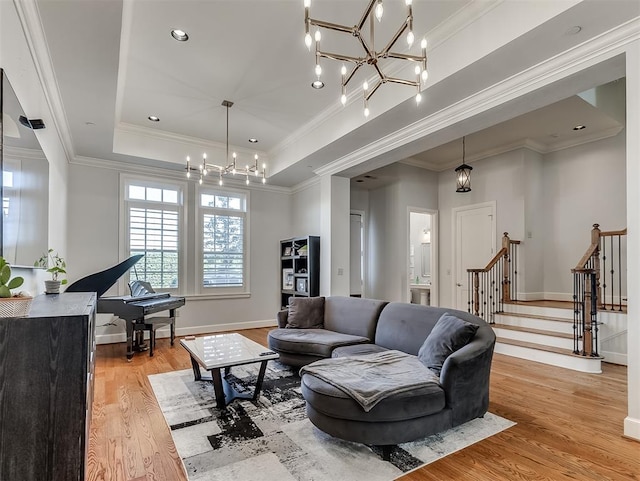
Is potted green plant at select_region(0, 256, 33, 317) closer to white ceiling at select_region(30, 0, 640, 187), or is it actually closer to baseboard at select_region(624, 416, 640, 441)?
white ceiling at select_region(30, 0, 640, 187)

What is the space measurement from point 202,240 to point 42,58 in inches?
150

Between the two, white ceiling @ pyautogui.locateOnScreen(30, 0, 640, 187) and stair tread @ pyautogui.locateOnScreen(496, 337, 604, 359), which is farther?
stair tread @ pyautogui.locateOnScreen(496, 337, 604, 359)

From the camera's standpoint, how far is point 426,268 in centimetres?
961

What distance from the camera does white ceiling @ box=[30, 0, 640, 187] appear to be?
268 cm

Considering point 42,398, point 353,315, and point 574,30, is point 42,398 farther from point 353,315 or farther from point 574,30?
point 574,30

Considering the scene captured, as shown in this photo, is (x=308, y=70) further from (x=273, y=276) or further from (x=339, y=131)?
(x=273, y=276)

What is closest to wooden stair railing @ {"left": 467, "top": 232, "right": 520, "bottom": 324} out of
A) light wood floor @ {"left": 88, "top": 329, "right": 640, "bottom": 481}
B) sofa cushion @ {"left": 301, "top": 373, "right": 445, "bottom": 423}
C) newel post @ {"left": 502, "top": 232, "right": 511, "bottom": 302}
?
newel post @ {"left": 502, "top": 232, "right": 511, "bottom": 302}

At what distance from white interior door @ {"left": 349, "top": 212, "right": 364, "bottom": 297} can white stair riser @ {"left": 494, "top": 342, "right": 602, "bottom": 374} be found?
3.33m

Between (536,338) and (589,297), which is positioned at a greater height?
(589,297)

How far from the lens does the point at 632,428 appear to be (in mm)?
2482

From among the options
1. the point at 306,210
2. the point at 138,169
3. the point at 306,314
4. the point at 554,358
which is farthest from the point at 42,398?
the point at 306,210

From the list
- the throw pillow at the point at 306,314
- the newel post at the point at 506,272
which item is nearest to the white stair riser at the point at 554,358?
the newel post at the point at 506,272

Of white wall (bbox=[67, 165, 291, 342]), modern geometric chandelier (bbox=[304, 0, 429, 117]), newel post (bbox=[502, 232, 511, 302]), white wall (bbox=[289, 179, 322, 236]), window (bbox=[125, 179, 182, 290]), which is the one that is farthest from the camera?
white wall (bbox=[289, 179, 322, 236])

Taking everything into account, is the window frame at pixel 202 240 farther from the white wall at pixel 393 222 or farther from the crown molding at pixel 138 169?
the white wall at pixel 393 222
